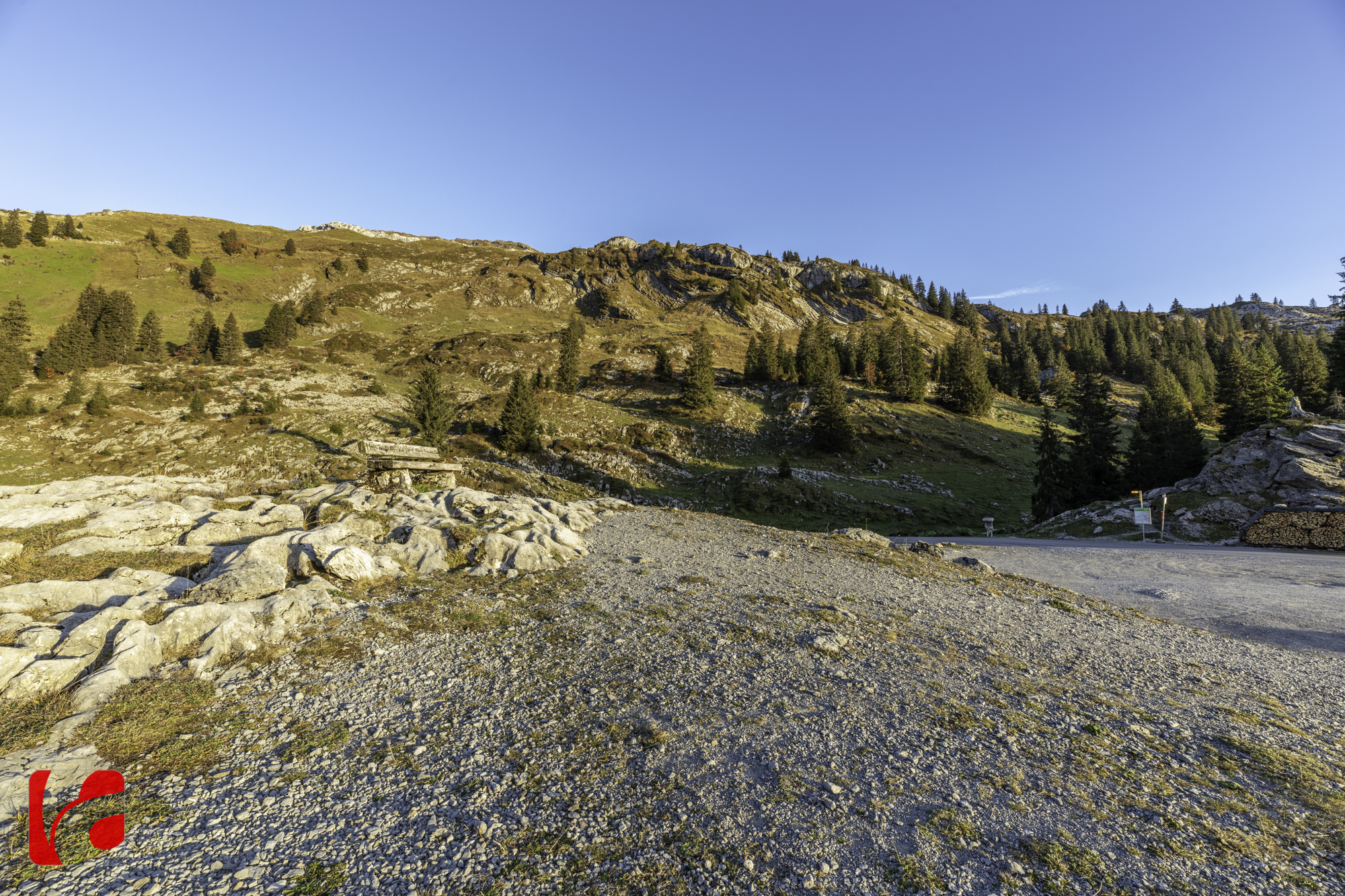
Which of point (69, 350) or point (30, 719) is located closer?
point (30, 719)

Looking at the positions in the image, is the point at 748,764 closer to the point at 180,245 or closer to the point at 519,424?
the point at 519,424

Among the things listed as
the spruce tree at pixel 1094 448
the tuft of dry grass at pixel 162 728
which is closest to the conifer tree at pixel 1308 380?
the spruce tree at pixel 1094 448

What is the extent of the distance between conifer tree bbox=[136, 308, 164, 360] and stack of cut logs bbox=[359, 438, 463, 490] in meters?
70.2

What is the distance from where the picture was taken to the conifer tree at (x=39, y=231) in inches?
3748

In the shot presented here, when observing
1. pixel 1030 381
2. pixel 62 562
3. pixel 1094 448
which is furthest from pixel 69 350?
pixel 1030 381

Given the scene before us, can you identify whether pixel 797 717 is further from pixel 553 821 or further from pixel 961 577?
pixel 961 577

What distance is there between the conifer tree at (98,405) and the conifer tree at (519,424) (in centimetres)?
3669

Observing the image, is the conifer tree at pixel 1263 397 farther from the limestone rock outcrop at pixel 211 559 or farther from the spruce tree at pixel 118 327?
the spruce tree at pixel 118 327

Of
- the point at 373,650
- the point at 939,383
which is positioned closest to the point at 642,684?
the point at 373,650

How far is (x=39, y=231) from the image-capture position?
9725 cm

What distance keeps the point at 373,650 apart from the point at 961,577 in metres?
16.9

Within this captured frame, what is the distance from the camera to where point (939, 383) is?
8594 centimetres

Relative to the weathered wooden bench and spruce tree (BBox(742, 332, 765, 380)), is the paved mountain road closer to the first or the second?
the weathered wooden bench

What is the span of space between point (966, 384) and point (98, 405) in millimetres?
103365
